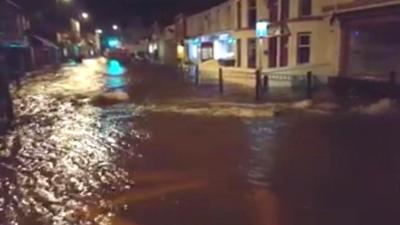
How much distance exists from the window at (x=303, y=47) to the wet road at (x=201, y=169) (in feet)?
43.0

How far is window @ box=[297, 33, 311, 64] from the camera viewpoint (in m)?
31.3

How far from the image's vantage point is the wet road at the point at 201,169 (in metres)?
7.93

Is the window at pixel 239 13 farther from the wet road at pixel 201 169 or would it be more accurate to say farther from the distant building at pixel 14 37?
the wet road at pixel 201 169

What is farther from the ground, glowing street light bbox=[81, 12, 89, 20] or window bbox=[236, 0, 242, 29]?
glowing street light bbox=[81, 12, 89, 20]

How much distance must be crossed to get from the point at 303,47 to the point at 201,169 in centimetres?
2246

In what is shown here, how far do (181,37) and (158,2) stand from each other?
27.1 m

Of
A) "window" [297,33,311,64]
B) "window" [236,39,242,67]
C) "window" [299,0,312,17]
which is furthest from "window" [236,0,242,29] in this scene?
"window" [297,33,311,64]

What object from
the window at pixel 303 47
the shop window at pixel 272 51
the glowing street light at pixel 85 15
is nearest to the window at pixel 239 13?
the shop window at pixel 272 51

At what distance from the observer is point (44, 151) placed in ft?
41.7

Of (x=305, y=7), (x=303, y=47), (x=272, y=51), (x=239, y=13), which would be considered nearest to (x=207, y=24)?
(x=239, y=13)

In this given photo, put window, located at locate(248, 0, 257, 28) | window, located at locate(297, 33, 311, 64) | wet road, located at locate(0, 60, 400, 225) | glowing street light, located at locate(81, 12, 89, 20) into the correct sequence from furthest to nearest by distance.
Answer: glowing street light, located at locate(81, 12, 89, 20)
window, located at locate(248, 0, 257, 28)
window, located at locate(297, 33, 311, 64)
wet road, located at locate(0, 60, 400, 225)

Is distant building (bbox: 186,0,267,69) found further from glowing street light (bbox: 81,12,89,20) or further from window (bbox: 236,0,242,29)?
glowing street light (bbox: 81,12,89,20)

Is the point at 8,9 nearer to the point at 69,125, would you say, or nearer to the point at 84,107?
the point at 84,107

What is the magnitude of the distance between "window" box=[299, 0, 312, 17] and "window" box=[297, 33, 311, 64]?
1.25 meters
